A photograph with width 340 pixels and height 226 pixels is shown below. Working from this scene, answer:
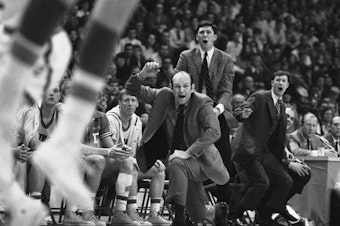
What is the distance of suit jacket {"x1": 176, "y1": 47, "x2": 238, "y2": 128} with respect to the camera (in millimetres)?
6801

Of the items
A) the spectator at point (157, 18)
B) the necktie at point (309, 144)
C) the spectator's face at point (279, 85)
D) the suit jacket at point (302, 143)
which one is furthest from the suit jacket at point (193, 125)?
the spectator at point (157, 18)

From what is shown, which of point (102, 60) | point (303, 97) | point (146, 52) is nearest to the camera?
point (102, 60)

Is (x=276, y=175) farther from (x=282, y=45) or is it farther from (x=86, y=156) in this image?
(x=282, y=45)

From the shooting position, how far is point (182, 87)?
6328 mm

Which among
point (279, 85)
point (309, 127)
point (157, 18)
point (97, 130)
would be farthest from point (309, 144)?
point (157, 18)

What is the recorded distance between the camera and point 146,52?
1154cm

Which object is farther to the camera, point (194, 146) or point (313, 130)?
point (313, 130)

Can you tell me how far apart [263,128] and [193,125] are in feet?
3.62

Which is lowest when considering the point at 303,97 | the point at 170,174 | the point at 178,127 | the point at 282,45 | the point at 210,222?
the point at 210,222

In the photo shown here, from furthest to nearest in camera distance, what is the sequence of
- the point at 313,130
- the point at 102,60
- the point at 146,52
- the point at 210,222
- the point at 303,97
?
the point at 303,97, the point at 146,52, the point at 313,130, the point at 210,222, the point at 102,60

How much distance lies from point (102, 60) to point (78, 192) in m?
0.43

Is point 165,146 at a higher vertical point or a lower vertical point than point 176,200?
higher

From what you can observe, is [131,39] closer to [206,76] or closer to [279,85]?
[279,85]

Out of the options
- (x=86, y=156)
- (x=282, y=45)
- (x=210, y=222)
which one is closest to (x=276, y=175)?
(x=210, y=222)
